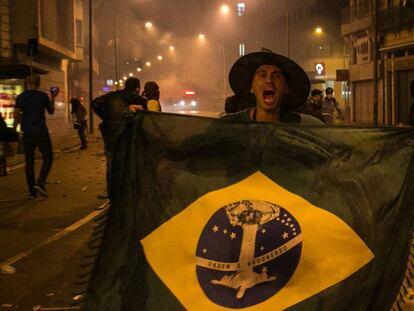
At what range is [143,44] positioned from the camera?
81625 mm

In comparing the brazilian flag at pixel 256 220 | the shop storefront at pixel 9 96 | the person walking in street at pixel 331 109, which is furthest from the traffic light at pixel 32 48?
the brazilian flag at pixel 256 220

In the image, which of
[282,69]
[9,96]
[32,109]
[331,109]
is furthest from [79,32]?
[282,69]

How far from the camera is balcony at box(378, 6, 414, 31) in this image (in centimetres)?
3041

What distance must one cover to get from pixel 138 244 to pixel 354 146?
0.98 metres

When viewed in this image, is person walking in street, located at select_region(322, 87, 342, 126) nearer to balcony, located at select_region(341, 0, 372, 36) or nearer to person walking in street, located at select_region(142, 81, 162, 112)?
person walking in street, located at select_region(142, 81, 162, 112)

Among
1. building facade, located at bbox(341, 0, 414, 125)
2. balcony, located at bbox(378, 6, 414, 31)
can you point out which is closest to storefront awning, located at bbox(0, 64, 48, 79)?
building facade, located at bbox(341, 0, 414, 125)

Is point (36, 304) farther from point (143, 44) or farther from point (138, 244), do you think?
point (143, 44)

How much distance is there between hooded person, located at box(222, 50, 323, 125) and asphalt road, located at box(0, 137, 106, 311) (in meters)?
1.08

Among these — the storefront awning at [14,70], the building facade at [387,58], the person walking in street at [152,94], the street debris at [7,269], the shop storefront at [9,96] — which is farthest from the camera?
the building facade at [387,58]

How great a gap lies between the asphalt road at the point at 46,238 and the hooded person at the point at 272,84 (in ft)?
3.55

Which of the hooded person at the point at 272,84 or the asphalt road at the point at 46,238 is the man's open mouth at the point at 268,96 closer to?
the hooded person at the point at 272,84

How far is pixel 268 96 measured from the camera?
140 inches

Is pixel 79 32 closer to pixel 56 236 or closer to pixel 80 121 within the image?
pixel 80 121

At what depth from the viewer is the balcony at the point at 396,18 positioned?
3041 centimetres
